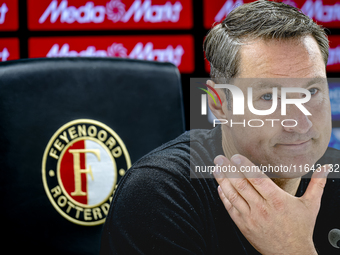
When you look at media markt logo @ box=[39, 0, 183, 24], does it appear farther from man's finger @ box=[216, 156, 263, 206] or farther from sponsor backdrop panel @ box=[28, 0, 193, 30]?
man's finger @ box=[216, 156, 263, 206]

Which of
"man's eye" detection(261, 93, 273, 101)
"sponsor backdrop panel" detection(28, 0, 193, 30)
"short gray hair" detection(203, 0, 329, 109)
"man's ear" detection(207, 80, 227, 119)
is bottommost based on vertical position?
"man's ear" detection(207, 80, 227, 119)

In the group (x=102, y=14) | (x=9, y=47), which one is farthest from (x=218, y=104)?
(x=9, y=47)

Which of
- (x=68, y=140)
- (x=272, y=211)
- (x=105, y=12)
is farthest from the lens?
(x=105, y=12)

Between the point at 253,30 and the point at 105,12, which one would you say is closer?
the point at 253,30

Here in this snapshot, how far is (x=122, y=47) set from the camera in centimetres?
178

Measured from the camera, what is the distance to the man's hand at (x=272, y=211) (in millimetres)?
708

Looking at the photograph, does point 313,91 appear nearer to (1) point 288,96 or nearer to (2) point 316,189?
(1) point 288,96

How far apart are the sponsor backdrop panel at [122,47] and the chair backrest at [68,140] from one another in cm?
77

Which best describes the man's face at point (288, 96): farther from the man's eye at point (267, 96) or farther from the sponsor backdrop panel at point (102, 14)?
the sponsor backdrop panel at point (102, 14)

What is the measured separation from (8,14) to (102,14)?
0.49m

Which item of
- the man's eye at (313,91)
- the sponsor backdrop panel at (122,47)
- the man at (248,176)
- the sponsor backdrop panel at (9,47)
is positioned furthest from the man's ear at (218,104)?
the sponsor backdrop panel at (9,47)

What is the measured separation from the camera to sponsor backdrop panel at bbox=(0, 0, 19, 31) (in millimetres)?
1760

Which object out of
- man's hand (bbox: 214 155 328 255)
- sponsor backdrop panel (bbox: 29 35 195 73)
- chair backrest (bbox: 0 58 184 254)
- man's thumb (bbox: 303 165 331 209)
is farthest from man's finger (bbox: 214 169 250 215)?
sponsor backdrop panel (bbox: 29 35 195 73)

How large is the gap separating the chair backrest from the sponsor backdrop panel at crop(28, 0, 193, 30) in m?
0.81
